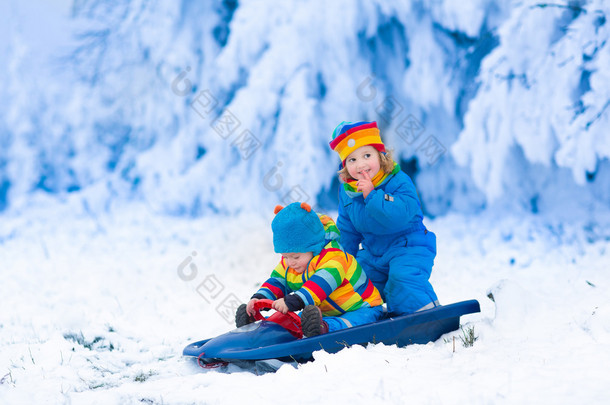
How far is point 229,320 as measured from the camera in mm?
3984

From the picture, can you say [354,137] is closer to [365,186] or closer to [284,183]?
Result: [365,186]

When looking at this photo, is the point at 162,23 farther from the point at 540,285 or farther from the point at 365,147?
the point at 540,285

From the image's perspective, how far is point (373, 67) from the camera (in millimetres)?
5871

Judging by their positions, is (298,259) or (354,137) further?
(354,137)

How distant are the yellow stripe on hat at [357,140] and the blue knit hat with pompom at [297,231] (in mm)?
462

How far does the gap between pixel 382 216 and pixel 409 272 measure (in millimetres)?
386

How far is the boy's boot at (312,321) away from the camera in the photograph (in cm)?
247

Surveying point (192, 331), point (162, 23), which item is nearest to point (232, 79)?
point (162, 23)

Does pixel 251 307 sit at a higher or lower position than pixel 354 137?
lower

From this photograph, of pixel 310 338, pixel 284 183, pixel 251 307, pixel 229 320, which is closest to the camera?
pixel 310 338

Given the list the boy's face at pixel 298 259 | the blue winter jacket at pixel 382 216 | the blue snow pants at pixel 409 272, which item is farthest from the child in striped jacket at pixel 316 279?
the blue winter jacket at pixel 382 216

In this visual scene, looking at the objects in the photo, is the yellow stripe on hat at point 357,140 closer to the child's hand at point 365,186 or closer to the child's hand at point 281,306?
the child's hand at point 365,186

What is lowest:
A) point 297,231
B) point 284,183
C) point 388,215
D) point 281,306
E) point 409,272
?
point 409,272

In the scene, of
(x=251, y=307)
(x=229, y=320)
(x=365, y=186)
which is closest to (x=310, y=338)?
(x=251, y=307)
